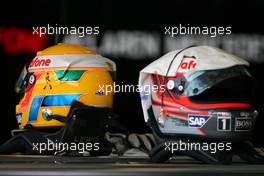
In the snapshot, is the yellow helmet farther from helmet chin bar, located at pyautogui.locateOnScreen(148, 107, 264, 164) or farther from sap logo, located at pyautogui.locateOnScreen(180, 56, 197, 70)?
sap logo, located at pyautogui.locateOnScreen(180, 56, 197, 70)

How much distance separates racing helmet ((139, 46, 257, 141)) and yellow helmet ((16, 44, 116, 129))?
0.78 feet

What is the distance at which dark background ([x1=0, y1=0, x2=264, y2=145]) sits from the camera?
3211mm

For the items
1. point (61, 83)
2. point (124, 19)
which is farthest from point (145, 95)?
point (124, 19)

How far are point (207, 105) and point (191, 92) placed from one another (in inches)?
2.2

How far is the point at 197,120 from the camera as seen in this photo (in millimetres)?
1966

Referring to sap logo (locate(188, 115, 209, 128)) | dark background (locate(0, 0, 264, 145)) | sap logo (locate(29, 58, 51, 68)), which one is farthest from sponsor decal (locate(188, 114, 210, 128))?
dark background (locate(0, 0, 264, 145))

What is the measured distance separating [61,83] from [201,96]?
1.51ft

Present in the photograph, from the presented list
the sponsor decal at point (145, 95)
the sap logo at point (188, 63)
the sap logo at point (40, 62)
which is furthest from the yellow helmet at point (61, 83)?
the sap logo at point (188, 63)

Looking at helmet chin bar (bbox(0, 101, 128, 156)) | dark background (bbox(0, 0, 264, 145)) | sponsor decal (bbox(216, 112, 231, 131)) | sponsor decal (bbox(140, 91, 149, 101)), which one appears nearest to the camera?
sponsor decal (bbox(216, 112, 231, 131))

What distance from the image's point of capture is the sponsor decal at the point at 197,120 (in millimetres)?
1955

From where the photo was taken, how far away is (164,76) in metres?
2.02

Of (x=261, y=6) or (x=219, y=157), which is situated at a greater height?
(x=261, y=6)

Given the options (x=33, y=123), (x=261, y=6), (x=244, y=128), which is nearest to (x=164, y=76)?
(x=244, y=128)

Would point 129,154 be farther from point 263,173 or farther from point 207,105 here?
point 263,173
